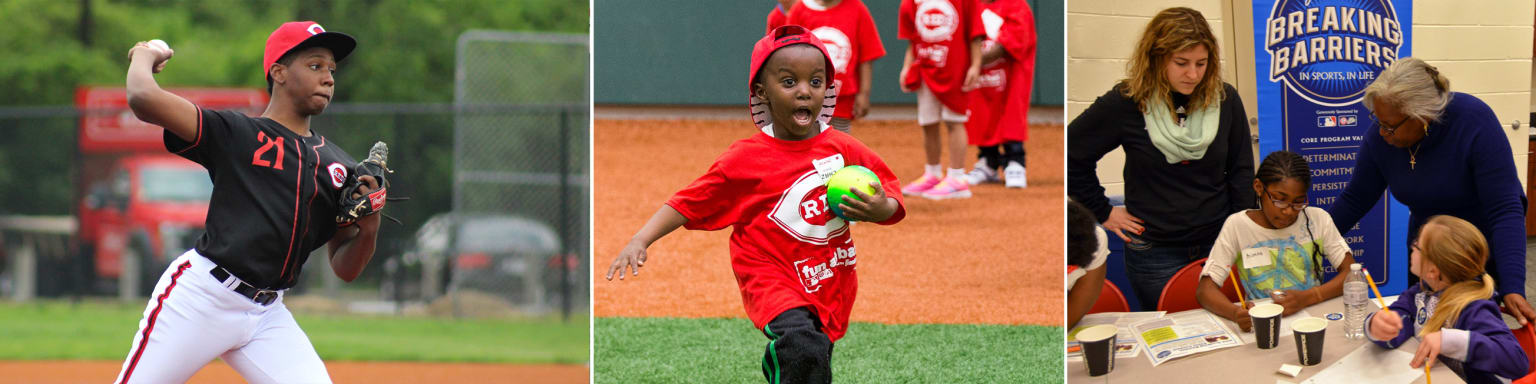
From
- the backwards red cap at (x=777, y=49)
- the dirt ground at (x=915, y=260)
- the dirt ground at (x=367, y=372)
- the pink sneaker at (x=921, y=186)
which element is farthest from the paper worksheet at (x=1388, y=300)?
the dirt ground at (x=367, y=372)

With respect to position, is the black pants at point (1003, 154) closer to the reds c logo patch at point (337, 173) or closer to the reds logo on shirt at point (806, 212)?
the reds logo on shirt at point (806, 212)

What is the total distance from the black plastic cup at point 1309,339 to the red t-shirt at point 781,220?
3.67 feet

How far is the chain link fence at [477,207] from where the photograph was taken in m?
11.2

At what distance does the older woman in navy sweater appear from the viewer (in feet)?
10.7

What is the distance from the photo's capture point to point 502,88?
1205 cm

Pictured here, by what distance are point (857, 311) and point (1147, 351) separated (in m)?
2.12

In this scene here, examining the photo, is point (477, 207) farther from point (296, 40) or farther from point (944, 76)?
point (296, 40)

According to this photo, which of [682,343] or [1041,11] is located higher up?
[1041,11]

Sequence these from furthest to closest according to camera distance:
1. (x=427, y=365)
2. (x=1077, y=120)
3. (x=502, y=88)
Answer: (x=502, y=88) < (x=427, y=365) < (x=1077, y=120)

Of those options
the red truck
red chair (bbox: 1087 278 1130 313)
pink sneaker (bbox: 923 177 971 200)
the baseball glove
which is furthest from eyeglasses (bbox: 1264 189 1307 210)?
the red truck

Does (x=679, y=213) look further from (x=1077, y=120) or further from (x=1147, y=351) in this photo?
(x=1147, y=351)

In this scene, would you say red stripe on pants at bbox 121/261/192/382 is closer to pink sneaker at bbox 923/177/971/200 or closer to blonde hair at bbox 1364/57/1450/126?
blonde hair at bbox 1364/57/1450/126

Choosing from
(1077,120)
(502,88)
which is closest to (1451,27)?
(1077,120)

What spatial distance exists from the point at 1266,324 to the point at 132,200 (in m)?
15.4
